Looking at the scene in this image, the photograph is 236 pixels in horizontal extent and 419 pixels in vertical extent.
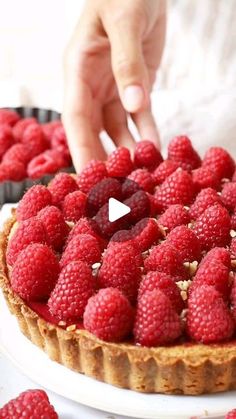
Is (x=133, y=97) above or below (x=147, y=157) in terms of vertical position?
above

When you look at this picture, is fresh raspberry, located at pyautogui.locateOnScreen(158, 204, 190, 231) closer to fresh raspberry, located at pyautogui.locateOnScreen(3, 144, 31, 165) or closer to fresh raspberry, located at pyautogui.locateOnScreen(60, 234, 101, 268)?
fresh raspberry, located at pyautogui.locateOnScreen(60, 234, 101, 268)

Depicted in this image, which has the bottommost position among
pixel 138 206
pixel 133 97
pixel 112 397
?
pixel 112 397

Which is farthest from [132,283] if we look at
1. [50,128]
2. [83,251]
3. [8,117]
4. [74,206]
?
[8,117]

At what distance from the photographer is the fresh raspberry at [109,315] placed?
1.39 metres

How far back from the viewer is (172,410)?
143 centimetres

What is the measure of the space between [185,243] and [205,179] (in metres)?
0.36

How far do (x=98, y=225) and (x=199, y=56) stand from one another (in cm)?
159

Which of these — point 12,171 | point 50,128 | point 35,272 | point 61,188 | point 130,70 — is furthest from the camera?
point 50,128

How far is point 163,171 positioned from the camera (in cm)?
196

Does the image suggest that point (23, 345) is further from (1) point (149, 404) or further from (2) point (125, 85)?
(2) point (125, 85)

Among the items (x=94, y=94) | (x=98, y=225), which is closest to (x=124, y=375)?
(x=98, y=225)

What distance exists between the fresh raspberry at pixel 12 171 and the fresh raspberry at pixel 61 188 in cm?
59

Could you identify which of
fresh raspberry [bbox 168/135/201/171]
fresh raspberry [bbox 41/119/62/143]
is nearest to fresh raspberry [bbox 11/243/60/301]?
fresh raspberry [bbox 168/135/201/171]

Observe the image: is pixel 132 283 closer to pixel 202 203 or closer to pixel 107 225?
pixel 107 225
